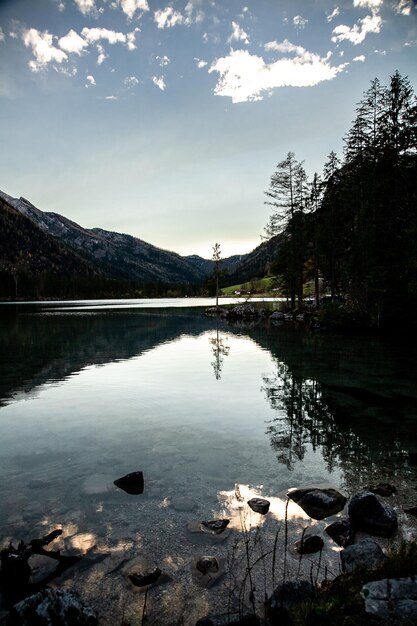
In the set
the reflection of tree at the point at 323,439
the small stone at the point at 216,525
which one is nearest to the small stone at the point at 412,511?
the reflection of tree at the point at 323,439

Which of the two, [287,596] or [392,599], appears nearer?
[392,599]

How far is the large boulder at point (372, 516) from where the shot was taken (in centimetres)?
698

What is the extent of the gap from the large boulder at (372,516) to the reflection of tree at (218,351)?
47.4ft

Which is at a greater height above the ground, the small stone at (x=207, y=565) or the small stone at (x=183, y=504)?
the small stone at (x=207, y=565)

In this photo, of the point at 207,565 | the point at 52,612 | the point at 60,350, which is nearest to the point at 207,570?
the point at 207,565

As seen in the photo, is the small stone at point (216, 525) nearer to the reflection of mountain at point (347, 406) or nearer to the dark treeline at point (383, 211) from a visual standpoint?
the reflection of mountain at point (347, 406)

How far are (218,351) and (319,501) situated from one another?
2395 centimetres

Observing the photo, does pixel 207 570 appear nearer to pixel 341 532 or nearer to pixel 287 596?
pixel 287 596

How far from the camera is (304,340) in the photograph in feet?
120

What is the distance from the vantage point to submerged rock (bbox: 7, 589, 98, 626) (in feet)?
15.3

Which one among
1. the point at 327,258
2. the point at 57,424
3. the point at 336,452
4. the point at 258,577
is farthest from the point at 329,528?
the point at 327,258

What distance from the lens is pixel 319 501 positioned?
7953mm

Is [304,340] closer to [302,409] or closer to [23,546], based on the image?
[302,409]

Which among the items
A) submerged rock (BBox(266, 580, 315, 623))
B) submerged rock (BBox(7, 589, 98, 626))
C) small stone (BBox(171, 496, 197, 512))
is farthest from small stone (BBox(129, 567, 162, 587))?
small stone (BBox(171, 496, 197, 512))
